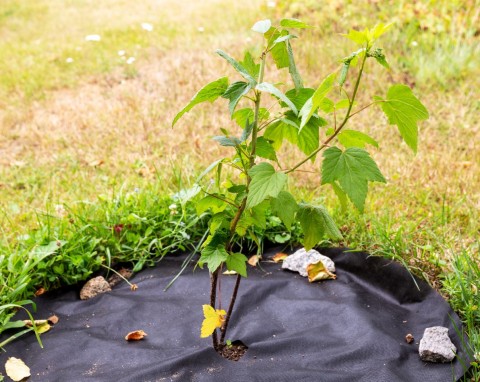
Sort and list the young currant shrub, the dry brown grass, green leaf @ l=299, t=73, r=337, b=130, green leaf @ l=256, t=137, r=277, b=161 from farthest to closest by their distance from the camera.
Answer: the dry brown grass, green leaf @ l=256, t=137, r=277, b=161, the young currant shrub, green leaf @ l=299, t=73, r=337, b=130

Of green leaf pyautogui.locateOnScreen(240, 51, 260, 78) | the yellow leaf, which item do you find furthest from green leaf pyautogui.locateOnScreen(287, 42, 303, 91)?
the yellow leaf

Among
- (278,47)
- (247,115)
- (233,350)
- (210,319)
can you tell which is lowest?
(233,350)

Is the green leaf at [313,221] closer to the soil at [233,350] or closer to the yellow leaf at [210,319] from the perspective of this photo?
the yellow leaf at [210,319]

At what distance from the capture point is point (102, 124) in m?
4.18

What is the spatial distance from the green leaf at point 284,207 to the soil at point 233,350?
0.68 m

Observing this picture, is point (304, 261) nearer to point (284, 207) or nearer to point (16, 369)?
point (284, 207)

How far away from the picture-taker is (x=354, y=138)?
1558 millimetres

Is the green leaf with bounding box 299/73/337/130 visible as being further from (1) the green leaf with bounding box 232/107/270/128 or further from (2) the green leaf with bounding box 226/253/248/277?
(2) the green leaf with bounding box 226/253/248/277

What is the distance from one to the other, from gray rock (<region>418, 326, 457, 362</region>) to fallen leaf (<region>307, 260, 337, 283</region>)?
55 centimetres

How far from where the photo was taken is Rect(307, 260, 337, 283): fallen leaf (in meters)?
2.34

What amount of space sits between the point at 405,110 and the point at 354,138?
0.60 ft

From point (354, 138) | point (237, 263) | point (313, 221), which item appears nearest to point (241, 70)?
point (354, 138)

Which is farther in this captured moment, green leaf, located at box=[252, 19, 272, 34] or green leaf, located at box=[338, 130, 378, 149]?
green leaf, located at box=[338, 130, 378, 149]

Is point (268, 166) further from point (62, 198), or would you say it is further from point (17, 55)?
point (17, 55)
